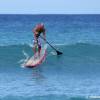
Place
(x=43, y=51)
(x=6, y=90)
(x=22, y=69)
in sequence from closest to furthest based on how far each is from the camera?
(x=6, y=90)
(x=22, y=69)
(x=43, y=51)

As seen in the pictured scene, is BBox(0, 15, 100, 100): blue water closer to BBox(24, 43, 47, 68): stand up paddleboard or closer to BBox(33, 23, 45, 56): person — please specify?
BBox(24, 43, 47, 68): stand up paddleboard

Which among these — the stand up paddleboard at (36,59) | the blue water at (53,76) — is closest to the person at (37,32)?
the stand up paddleboard at (36,59)

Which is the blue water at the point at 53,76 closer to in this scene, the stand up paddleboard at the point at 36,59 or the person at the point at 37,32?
the stand up paddleboard at the point at 36,59

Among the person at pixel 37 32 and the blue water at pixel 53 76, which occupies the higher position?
the person at pixel 37 32

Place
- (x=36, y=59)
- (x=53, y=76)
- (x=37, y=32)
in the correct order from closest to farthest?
1. (x=53, y=76)
2. (x=37, y=32)
3. (x=36, y=59)

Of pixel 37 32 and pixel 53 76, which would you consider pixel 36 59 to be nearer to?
pixel 37 32

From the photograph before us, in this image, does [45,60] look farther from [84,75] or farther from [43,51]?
[84,75]

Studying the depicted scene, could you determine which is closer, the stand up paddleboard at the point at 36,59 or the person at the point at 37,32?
the stand up paddleboard at the point at 36,59

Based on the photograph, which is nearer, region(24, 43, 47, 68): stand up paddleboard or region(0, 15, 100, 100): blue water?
region(0, 15, 100, 100): blue water

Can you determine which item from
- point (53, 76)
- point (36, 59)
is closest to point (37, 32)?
point (36, 59)

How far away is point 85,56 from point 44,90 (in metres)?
12.6

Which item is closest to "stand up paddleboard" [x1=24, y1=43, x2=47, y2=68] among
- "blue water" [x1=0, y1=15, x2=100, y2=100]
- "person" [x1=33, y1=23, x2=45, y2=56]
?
"blue water" [x1=0, y1=15, x2=100, y2=100]

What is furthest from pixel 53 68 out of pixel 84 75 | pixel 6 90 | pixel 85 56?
pixel 6 90

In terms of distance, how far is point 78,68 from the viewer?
100 feet
